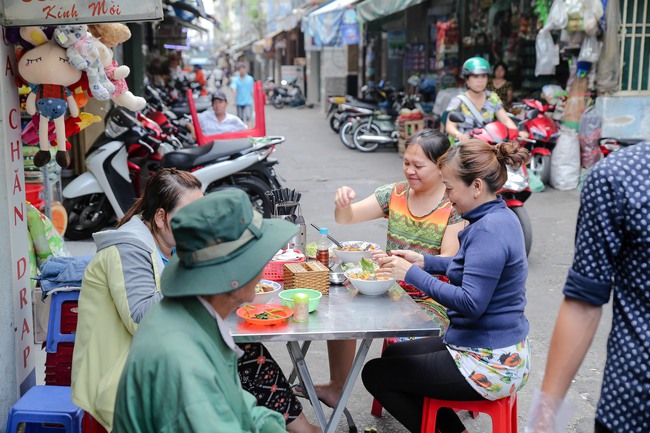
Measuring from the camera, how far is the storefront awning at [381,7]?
11.9m

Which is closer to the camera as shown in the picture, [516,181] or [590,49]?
[516,181]

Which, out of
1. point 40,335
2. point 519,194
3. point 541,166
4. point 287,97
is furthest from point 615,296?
point 287,97

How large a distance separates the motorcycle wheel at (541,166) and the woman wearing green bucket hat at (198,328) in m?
8.87

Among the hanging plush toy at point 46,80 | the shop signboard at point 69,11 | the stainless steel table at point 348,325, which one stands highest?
the shop signboard at point 69,11

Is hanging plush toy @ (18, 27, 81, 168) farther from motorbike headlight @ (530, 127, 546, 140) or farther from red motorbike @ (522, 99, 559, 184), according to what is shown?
motorbike headlight @ (530, 127, 546, 140)

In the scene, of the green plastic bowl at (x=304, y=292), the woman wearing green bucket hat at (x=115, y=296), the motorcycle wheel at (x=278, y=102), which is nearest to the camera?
the woman wearing green bucket hat at (x=115, y=296)

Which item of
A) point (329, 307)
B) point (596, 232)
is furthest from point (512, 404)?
point (596, 232)

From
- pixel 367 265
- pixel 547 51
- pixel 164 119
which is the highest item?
pixel 547 51

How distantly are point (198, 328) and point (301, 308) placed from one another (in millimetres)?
1272

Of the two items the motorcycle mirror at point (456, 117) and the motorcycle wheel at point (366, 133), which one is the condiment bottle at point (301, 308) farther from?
the motorcycle wheel at point (366, 133)

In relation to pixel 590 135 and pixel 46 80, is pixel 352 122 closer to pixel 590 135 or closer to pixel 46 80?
pixel 590 135

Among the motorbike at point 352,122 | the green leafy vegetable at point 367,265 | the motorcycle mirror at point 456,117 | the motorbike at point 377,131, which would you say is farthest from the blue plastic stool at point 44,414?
the motorbike at point 352,122

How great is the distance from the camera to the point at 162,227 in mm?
3086

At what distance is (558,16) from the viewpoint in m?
9.72
